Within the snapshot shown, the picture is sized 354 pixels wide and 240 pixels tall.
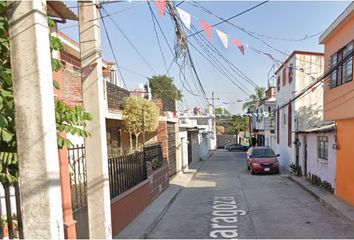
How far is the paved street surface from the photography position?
830cm

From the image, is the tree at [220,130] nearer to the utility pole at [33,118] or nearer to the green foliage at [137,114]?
→ the green foliage at [137,114]

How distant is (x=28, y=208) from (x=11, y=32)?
1359 millimetres

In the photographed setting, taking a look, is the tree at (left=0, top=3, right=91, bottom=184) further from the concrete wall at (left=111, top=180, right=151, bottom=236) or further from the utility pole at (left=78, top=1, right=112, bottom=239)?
the concrete wall at (left=111, top=180, right=151, bottom=236)

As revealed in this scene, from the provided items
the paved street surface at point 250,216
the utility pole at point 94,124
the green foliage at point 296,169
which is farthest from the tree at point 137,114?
the utility pole at point 94,124

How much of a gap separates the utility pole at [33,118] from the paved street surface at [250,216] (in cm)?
596

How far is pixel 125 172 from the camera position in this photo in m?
9.41

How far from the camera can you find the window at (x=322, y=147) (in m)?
14.5

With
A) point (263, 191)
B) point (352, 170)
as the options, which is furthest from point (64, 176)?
point (263, 191)

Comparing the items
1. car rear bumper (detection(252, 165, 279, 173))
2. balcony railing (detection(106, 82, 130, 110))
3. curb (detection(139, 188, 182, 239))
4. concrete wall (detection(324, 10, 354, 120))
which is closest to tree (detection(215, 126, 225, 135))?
car rear bumper (detection(252, 165, 279, 173))

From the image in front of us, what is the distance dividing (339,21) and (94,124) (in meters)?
9.54

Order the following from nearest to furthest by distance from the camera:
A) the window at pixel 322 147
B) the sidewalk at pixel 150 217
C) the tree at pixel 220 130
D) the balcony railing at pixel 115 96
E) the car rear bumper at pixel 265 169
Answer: the sidewalk at pixel 150 217
the balcony railing at pixel 115 96
the window at pixel 322 147
the car rear bumper at pixel 265 169
the tree at pixel 220 130

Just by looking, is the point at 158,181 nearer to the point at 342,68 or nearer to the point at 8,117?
the point at 342,68

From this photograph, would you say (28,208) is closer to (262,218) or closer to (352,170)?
(262,218)

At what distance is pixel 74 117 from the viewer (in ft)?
11.7
